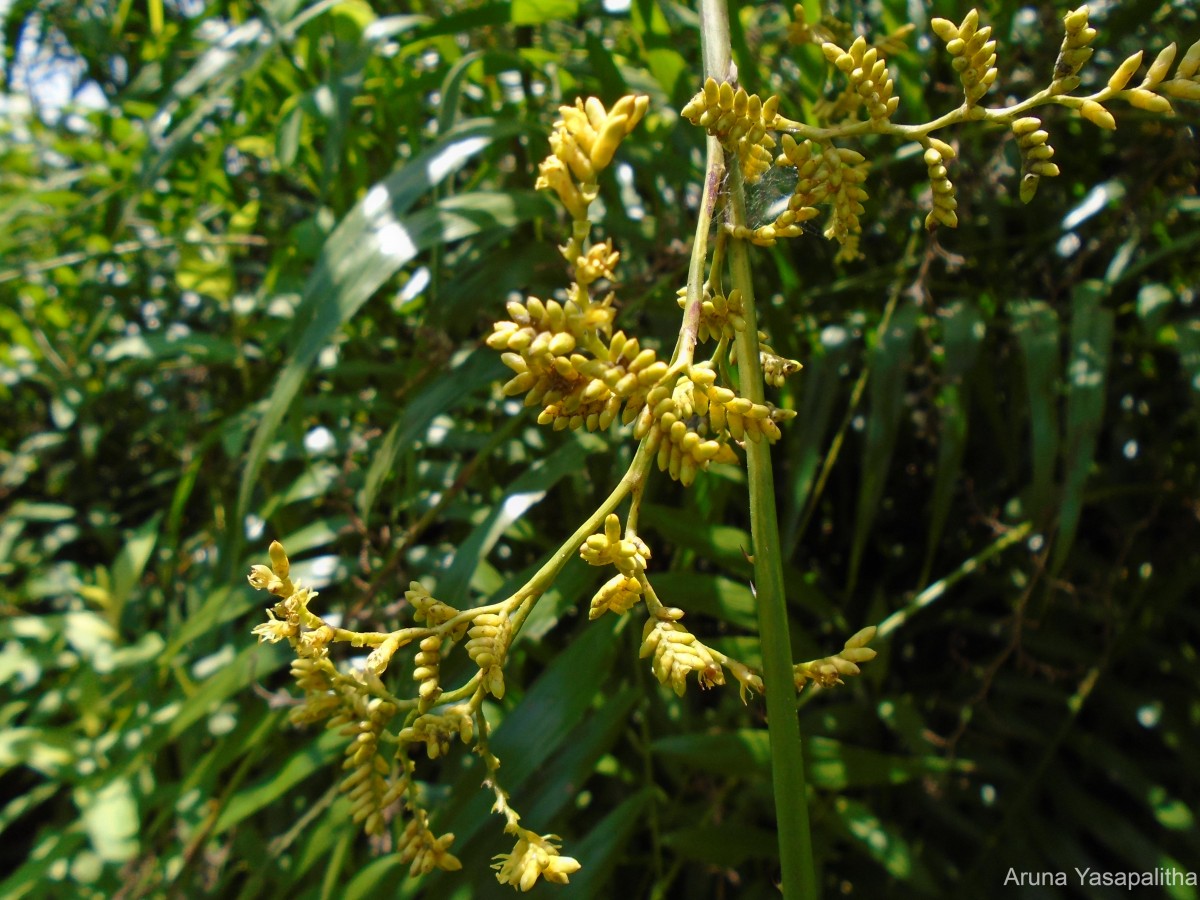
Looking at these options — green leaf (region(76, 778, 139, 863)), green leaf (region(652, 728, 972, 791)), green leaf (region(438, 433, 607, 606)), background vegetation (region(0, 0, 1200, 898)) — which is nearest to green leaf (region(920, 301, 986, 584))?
background vegetation (region(0, 0, 1200, 898))

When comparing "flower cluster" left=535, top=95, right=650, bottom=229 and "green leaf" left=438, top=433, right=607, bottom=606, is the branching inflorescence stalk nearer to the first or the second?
"flower cluster" left=535, top=95, right=650, bottom=229

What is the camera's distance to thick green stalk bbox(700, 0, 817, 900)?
0.27 metres

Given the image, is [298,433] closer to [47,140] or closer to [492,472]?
[492,472]

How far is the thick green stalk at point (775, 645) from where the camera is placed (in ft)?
0.87

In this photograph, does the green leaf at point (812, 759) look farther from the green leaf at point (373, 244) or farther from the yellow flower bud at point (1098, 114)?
the yellow flower bud at point (1098, 114)

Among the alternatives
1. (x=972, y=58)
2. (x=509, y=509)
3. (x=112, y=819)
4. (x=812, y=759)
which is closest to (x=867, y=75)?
(x=972, y=58)

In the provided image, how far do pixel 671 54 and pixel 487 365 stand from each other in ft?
0.81

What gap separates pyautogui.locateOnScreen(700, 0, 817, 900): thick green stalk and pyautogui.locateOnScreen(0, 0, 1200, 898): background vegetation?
0.82 ft

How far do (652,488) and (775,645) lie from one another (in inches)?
16.1

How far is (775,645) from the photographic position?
268 mm

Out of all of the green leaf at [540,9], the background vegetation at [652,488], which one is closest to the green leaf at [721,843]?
the background vegetation at [652,488]

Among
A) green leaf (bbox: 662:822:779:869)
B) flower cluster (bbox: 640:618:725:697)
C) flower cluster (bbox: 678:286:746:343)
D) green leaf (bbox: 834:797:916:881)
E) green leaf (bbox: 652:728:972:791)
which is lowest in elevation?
green leaf (bbox: 834:797:916:881)

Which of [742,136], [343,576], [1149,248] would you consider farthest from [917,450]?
[742,136]

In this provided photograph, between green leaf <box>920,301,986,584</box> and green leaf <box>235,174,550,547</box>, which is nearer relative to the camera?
green leaf <box>235,174,550,547</box>
